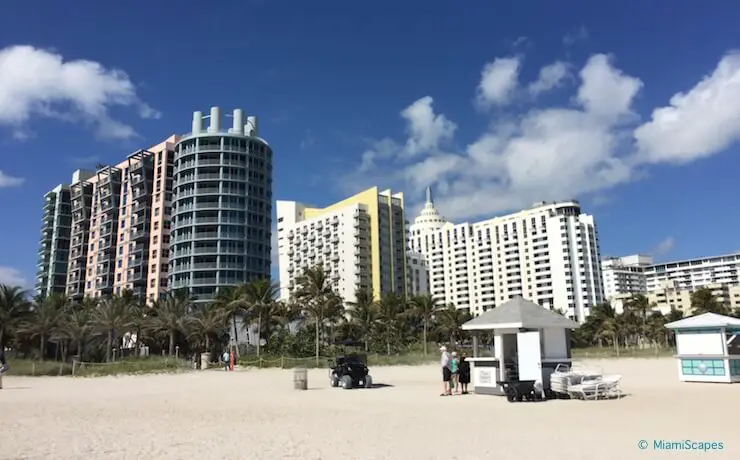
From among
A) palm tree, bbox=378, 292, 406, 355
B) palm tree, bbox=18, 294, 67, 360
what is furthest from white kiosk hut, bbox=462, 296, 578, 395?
palm tree, bbox=18, 294, 67, 360

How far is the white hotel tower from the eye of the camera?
5133 inches

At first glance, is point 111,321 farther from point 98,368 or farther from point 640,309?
point 640,309

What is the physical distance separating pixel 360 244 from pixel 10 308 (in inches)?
2782

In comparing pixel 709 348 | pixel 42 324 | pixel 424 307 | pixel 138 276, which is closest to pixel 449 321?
pixel 424 307

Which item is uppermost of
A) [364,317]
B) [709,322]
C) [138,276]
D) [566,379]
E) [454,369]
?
[138,276]

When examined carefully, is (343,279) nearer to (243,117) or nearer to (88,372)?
(243,117)

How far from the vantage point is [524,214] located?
143000 millimetres

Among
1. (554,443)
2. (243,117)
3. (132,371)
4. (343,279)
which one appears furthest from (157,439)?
(343,279)

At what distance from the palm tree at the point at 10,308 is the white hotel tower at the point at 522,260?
81.3m

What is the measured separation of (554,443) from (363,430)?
12.6ft

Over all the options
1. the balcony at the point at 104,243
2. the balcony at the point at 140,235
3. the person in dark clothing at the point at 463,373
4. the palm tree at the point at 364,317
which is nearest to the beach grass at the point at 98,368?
the palm tree at the point at 364,317

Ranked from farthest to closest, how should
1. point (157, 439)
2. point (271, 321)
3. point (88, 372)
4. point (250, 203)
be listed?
1. point (250, 203)
2. point (271, 321)
3. point (88, 372)
4. point (157, 439)

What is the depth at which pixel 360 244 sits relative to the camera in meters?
115

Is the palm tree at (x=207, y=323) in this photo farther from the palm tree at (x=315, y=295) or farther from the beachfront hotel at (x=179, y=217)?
the beachfront hotel at (x=179, y=217)
